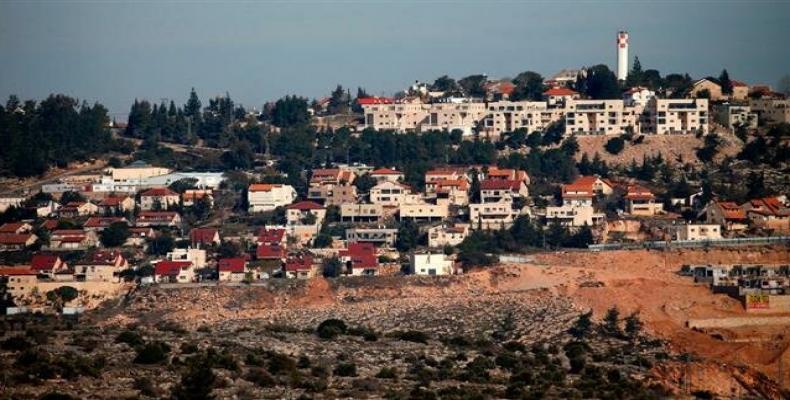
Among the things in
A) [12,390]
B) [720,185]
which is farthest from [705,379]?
[720,185]

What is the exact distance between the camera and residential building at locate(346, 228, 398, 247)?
179 feet

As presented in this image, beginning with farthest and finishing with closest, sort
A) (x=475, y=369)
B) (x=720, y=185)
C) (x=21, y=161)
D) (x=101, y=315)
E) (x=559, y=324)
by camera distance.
Result: 1. (x=21, y=161)
2. (x=720, y=185)
3. (x=101, y=315)
4. (x=559, y=324)
5. (x=475, y=369)

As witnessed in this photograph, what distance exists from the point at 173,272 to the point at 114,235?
14.6 feet

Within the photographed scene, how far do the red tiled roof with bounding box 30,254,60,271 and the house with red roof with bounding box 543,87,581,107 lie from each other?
22034 mm

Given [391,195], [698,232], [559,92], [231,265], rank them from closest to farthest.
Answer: [231,265] → [698,232] → [391,195] → [559,92]

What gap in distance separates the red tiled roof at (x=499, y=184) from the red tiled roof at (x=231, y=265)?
9.57 metres

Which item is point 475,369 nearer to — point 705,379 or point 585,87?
point 705,379

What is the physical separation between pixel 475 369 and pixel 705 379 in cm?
485

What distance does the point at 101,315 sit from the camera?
47.8 metres

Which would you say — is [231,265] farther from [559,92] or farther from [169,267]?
[559,92]

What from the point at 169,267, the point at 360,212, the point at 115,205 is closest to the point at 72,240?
the point at 115,205

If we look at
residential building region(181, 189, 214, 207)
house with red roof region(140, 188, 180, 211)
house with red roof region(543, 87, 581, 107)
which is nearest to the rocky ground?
residential building region(181, 189, 214, 207)

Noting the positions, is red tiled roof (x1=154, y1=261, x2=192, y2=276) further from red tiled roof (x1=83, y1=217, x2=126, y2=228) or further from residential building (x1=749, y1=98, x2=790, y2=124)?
residential building (x1=749, y1=98, x2=790, y2=124)

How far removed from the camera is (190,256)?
52.2 metres
